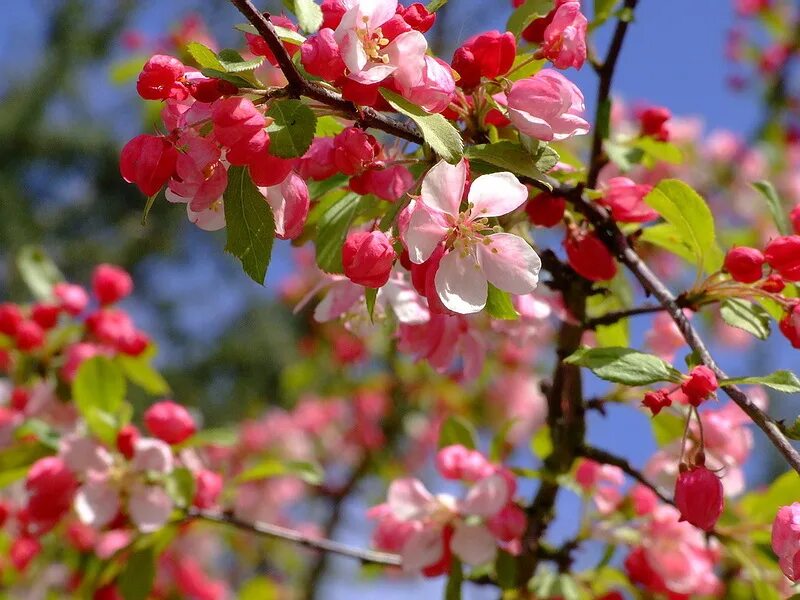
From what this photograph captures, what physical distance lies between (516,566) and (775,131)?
9.93ft

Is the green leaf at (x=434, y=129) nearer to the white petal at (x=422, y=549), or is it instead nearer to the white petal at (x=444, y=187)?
the white petal at (x=444, y=187)

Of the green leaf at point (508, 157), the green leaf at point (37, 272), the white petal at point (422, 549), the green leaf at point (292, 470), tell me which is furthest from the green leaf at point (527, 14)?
the green leaf at point (37, 272)

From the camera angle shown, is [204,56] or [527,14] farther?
[527,14]

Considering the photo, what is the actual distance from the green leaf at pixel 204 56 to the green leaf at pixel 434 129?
0.15 m

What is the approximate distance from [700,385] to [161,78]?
0.56 meters

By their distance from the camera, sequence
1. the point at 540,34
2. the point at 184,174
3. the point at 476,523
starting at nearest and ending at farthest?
the point at 184,174 → the point at 540,34 → the point at 476,523

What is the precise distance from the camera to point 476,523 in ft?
3.95

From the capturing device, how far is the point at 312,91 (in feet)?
2.48

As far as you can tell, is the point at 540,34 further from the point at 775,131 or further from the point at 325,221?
the point at 775,131

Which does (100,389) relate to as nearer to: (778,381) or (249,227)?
(249,227)

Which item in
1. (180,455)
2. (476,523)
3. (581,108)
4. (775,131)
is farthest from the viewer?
(775,131)

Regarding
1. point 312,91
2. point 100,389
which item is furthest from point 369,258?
point 100,389

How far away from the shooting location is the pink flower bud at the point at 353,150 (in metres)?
0.79

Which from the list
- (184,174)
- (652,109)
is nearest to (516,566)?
(652,109)
